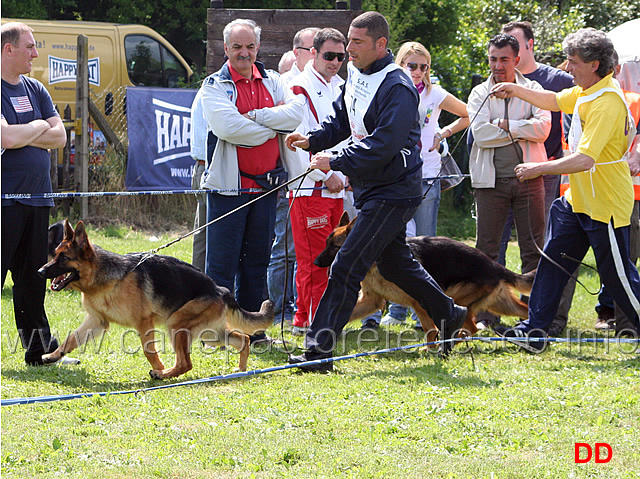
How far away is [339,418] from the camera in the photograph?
14.5ft

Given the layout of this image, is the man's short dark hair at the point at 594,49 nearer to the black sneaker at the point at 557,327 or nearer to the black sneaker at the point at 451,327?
the black sneaker at the point at 451,327

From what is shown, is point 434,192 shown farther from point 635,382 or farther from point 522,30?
point 635,382

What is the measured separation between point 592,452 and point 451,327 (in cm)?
223

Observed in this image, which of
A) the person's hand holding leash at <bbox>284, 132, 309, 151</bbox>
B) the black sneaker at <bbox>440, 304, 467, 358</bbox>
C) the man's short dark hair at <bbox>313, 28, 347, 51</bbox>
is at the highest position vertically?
the man's short dark hair at <bbox>313, 28, 347, 51</bbox>

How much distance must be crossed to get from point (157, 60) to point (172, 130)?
369cm

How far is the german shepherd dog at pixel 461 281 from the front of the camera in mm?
6426

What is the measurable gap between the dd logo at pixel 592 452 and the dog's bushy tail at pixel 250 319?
8.35 ft

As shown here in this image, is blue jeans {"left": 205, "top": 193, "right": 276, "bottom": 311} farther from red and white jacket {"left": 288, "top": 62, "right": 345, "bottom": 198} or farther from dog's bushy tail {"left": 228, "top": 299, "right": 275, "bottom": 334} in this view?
dog's bushy tail {"left": 228, "top": 299, "right": 275, "bottom": 334}

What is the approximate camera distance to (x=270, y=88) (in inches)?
254

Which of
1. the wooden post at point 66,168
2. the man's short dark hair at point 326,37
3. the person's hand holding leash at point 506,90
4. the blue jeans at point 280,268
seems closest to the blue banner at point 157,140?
the wooden post at point 66,168

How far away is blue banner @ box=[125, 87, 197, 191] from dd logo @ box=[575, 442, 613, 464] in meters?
9.94

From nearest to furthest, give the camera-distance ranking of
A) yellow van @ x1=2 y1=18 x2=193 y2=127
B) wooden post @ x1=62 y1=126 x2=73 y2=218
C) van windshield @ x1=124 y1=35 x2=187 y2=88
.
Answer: wooden post @ x1=62 y1=126 x2=73 y2=218 < yellow van @ x1=2 y1=18 x2=193 y2=127 < van windshield @ x1=124 y1=35 x2=187 y2=88

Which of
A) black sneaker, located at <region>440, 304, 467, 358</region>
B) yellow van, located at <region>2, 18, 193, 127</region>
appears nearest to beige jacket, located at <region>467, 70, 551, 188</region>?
black sneaker, located at <region>440, 304, 467, 358</region>

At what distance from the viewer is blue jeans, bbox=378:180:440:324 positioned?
778cm
